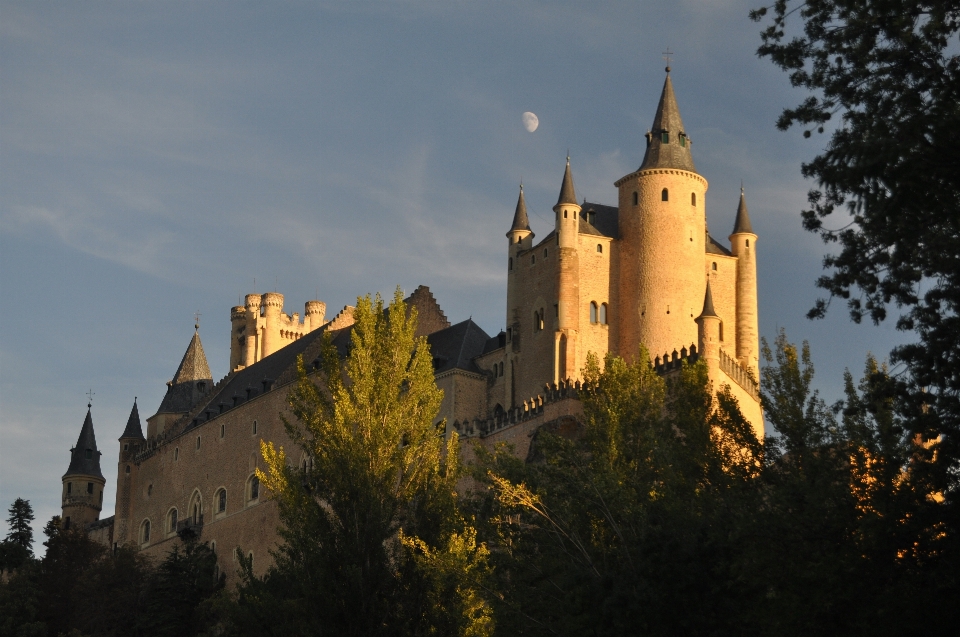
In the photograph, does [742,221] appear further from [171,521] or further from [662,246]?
[171,521]

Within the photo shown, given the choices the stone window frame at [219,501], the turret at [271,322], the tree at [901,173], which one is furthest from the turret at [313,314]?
the tree at [901,173]

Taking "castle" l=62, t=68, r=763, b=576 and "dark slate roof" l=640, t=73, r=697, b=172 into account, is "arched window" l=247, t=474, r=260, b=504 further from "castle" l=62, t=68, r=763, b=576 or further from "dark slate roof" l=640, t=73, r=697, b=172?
"dark slate roof" l=640, t=73, r=697, b=172

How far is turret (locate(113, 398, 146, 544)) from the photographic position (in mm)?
78688

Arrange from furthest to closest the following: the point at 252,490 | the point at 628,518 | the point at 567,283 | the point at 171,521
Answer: the point at 171,521 → the point at 252,490 → the point at 567,283 → the point at 628,518

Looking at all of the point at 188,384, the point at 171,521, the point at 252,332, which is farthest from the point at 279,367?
the point at 252,332

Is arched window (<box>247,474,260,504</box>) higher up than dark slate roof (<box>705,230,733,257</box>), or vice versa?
dark slate roof (<box>705,230,733,257</box>)

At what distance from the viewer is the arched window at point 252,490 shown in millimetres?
66250

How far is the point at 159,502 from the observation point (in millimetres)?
76125

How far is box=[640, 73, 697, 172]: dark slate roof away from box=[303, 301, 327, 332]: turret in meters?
36.7

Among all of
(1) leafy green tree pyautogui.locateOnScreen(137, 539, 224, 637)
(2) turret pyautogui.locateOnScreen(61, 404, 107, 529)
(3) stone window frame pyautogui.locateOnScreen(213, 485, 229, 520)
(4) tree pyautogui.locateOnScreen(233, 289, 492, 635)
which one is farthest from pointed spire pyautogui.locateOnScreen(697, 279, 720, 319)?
(2) turret pyautogui.locateOnScreen(61, 404, 107, 529)

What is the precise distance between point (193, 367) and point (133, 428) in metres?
4.97

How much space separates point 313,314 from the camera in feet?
295

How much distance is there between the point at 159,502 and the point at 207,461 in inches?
232

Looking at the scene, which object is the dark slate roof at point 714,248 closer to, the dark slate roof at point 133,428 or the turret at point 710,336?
the turret at point 710,336
